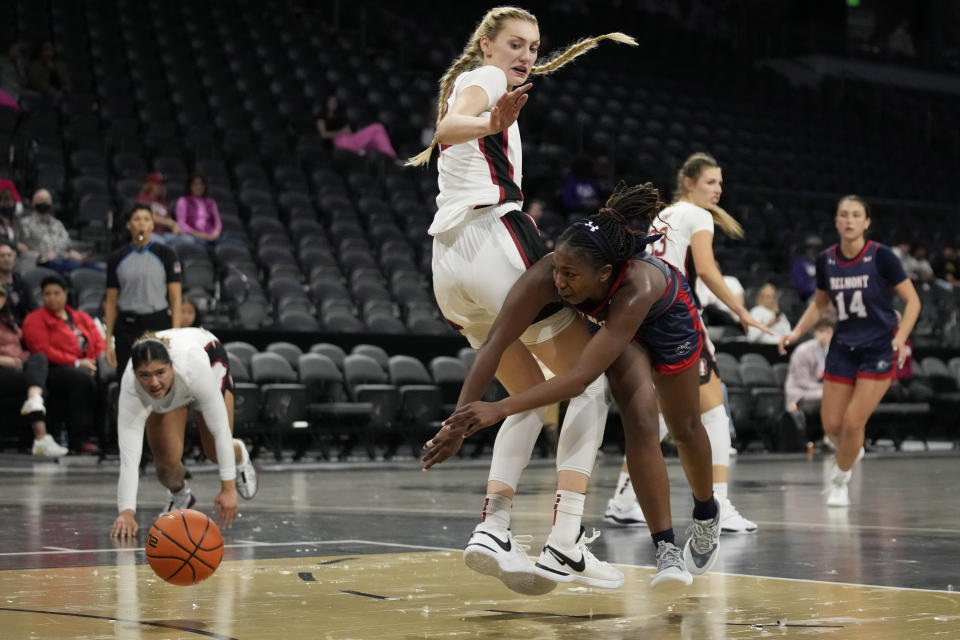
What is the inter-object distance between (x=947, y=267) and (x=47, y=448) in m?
13.6

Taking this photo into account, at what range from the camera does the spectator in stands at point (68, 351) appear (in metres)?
11.4

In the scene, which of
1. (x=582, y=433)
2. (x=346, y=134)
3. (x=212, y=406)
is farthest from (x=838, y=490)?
(x=346, y=134)

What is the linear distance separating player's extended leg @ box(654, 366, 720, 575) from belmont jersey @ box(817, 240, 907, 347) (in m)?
3.60

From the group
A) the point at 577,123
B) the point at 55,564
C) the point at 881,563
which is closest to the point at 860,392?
the point at 881,563

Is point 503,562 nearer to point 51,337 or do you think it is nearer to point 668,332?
point 668,332

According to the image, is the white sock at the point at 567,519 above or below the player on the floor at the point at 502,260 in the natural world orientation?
below

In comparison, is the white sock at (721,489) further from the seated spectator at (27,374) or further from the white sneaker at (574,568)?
the seated spectator at (27,374)

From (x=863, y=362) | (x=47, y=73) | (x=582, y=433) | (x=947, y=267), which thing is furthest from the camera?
(x=947, y=267)

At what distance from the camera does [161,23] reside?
1864 centimetres

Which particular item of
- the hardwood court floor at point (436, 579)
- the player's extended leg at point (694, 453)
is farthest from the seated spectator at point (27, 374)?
the player's extended leg at point (694, 453)

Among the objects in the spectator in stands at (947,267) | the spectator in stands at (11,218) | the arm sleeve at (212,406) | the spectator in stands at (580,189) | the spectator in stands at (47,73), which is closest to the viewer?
the arm sleeve at (212,406)

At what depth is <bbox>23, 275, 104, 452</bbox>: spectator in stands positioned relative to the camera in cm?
1139

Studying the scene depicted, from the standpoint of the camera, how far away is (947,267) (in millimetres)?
19672

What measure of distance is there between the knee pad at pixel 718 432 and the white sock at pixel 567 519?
98.1 inches
